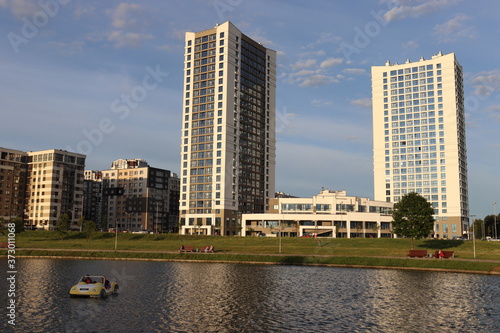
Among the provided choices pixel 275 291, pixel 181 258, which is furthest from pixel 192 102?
pixel 275 291

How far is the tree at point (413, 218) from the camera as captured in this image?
352ft

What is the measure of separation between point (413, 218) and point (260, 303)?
74508 millimetres

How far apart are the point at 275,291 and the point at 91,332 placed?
2412cm

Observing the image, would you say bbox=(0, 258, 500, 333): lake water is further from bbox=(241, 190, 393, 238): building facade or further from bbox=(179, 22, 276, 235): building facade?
bbox=(179, 22, 276, 235): building facade

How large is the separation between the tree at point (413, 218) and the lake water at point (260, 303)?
39467 mm

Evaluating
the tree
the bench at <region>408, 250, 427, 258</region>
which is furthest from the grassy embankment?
the tree

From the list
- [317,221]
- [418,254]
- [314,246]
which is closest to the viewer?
[418,254]

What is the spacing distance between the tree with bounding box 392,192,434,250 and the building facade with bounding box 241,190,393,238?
73.3 m

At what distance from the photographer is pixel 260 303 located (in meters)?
43.3

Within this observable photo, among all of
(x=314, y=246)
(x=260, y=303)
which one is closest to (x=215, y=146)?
(x=314, y=246)

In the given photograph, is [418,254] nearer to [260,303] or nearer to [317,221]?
[260,303]

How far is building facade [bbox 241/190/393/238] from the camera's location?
607 ft

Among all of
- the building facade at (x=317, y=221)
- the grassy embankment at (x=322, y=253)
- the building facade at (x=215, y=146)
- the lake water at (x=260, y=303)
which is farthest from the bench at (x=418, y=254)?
the building facade at (x=215, y=146)

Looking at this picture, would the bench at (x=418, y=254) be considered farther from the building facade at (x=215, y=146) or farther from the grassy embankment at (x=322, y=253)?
the building facade at (x=215, y=146)
